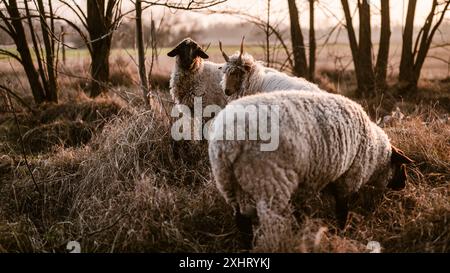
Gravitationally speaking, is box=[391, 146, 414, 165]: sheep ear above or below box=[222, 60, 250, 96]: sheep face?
below

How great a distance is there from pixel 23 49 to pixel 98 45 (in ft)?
4.49

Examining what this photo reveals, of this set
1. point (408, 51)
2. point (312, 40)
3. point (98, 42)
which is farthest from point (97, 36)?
point (408, 51)

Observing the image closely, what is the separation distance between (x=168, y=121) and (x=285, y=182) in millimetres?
2659

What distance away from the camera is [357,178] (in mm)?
4441

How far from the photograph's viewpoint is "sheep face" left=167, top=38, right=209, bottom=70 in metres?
6.73

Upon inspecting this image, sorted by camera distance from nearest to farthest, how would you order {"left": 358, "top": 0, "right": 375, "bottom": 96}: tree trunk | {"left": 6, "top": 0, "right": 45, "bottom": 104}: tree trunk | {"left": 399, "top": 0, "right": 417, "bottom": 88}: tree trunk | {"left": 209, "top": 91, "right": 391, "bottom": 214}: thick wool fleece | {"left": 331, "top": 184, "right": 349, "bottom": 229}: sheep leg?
1. {"left": 209, "top": 91, "right": 391, "bottom": 214}: thick wool fleece
2. {"left": 331, "top": 184, "right": 349, "bottom": 229}: sheep leg
3. {"left": 6, "top": 0, "right": 45, "bottom": 104}: tree trunk
4. {"left": 358, "top": 0, "right": 375, "bottom": 96}: tree trunk
5. {"left": 399, "top": 0, "right": 417, "bottom": 88}: tree trunk

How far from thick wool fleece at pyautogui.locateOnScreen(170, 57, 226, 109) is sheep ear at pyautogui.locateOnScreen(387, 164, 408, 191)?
2.69 m

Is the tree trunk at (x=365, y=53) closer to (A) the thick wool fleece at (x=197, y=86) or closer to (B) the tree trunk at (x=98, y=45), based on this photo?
(A) the thick wool fleece at (x=197, y=86)

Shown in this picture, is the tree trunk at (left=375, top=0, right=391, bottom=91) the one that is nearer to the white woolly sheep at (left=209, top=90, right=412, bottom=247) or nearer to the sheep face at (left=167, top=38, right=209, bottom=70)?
the sheep face at (left=167, top=38, right=209, bottom=70)

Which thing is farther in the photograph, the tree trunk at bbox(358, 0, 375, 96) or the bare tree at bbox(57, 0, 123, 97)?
the tree trunk at bbox(358, 0, 375, 96)

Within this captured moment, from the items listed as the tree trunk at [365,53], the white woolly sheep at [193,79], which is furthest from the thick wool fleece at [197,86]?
the tree trunk at [365,53]

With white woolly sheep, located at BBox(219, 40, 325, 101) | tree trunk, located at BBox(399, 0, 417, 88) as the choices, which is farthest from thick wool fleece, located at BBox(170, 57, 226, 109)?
tree trunk, located at BBox(399, 0, 417, 88)
